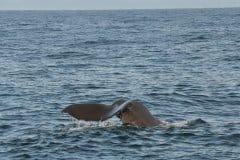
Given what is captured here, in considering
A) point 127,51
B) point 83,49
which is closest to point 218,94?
point 127,51

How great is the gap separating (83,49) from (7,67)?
52.7ft

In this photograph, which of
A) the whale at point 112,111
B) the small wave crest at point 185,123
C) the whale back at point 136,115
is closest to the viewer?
the whale at point 112,111

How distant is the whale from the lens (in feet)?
61.3

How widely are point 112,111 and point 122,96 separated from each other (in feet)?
35.5

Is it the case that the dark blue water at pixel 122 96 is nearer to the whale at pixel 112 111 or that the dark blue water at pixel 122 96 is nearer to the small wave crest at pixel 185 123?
the small wave crest at pixel 185 123

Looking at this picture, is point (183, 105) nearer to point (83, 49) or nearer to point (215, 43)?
point (83, 49)

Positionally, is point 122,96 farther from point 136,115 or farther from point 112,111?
point 112,111

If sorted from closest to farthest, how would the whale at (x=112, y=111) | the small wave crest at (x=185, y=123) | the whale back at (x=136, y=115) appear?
the whale at (x=112, y=111)
the whale back at (x=136, y=115)
the small wave crest at (x=185, y=123)

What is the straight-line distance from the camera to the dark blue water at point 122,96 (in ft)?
62.3

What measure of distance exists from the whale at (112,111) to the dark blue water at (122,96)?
1.62 ft

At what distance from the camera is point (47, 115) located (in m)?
24.6

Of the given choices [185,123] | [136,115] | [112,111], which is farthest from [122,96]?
[112,111]

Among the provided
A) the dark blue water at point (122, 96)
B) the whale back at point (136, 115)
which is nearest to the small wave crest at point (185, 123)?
the dark blue water at point (122, 96)

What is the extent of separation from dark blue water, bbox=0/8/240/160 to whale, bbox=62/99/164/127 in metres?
0.49
